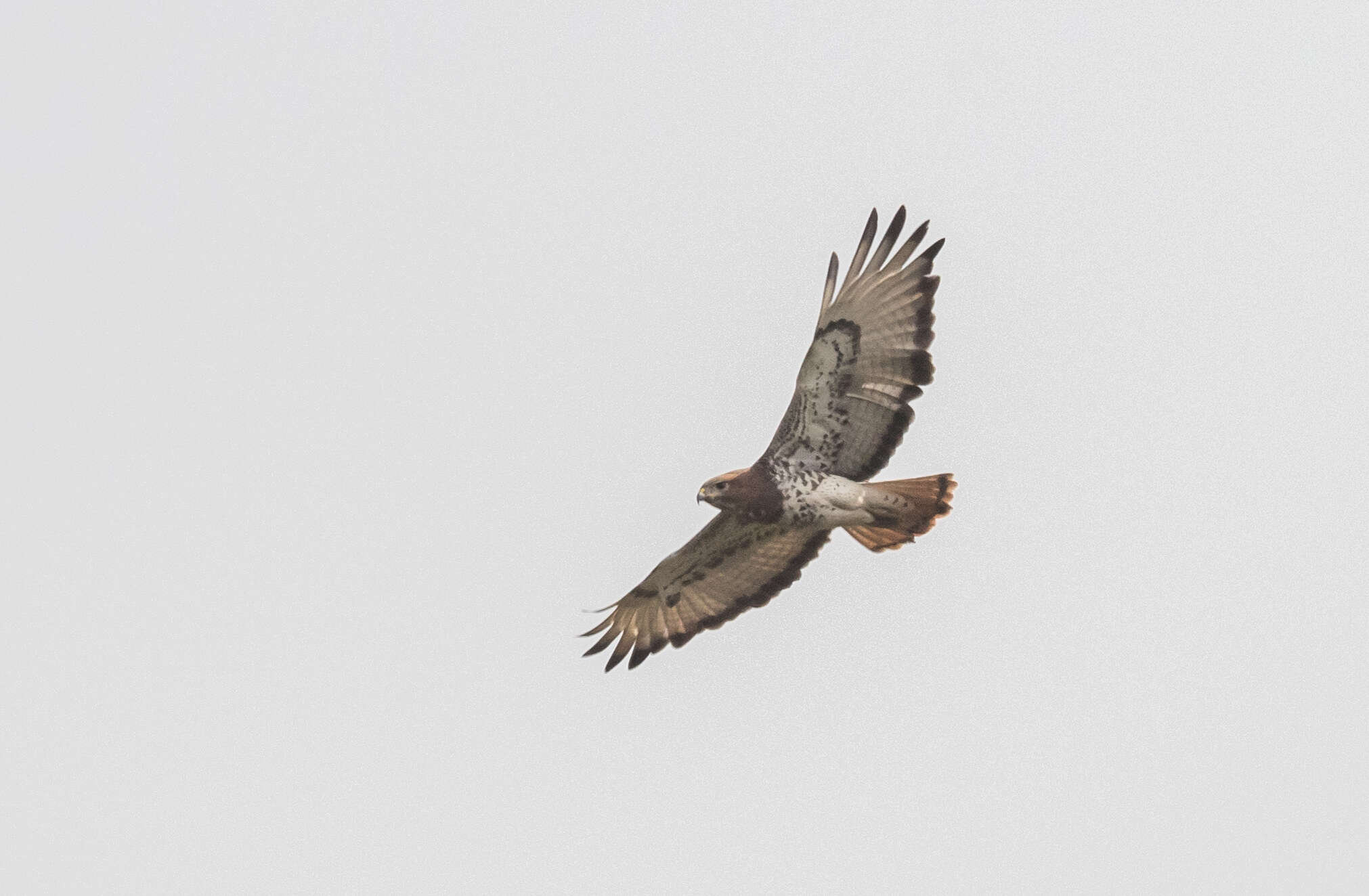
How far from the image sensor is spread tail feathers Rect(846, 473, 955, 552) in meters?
13.5

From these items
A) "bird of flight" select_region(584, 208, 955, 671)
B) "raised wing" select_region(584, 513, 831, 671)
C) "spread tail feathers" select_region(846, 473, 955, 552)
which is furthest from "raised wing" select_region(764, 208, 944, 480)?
"raised wing" select_region(584, 513, 831, 671)

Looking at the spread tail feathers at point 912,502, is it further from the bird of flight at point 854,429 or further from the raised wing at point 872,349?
the raised wing at point 872,349

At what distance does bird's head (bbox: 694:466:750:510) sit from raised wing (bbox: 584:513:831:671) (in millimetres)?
782

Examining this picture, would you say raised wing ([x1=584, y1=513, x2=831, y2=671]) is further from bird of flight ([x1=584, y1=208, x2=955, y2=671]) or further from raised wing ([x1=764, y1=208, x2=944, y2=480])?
raised wing ([x1=764, y1=208, x2=944, y2=480])

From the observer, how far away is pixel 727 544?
1455 centimetres

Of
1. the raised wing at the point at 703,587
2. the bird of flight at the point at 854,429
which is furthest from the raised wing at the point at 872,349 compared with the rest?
the raised wing at the point at 703,587

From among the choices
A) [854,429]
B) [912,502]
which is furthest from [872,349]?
[912,502]

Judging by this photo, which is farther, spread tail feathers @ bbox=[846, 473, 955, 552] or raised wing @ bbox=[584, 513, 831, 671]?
raised wing @ bbox=[584, 513, 831, 671]

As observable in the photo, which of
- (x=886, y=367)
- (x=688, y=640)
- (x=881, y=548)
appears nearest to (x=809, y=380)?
(x=886, y=367)

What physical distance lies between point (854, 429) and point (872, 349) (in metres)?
0.63

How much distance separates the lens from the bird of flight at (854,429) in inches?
524

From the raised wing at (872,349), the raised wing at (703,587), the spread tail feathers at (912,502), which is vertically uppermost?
the raised wing at (872,349)

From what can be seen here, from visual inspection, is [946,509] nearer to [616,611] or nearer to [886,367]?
[886,367]

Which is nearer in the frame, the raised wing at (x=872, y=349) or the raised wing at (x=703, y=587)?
the raised wing at (x=872, y=349)
